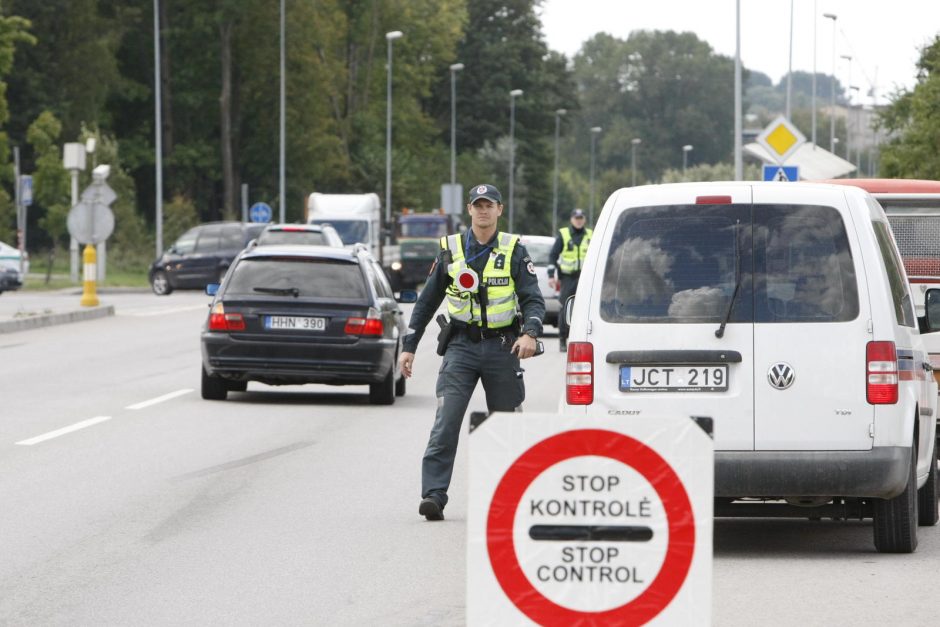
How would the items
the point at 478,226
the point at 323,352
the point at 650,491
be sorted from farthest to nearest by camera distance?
the point at 323,352 < the point at 478,226 < the point at 650,491

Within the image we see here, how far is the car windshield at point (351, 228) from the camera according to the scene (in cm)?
5631

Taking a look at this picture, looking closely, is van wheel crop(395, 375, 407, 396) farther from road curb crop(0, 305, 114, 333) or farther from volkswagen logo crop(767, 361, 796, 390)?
road curb crop(0, 305, 114, 333)

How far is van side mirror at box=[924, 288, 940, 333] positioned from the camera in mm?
10578

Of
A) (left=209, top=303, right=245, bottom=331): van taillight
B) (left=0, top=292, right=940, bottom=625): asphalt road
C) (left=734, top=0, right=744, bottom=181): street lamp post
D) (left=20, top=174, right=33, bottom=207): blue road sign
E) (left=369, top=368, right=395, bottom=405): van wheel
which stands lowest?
(left=0, top=292, right=940, bottom=625): asphalt road

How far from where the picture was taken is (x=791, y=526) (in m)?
10.8

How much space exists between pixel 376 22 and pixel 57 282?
4591 cm

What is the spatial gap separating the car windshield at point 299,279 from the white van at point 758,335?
31.1ft

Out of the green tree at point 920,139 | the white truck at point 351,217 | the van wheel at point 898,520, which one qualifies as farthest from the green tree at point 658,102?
the van wheel at point 898,520

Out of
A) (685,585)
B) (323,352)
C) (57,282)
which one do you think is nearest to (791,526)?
(685,585)

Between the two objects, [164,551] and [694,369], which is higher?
[694,369]

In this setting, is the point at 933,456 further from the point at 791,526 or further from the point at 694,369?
the point at 694,369

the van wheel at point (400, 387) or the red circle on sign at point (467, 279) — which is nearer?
the red circle on sign at point (467, 279)

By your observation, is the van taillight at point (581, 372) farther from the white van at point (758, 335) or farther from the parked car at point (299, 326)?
the parked car at point (299, 326)

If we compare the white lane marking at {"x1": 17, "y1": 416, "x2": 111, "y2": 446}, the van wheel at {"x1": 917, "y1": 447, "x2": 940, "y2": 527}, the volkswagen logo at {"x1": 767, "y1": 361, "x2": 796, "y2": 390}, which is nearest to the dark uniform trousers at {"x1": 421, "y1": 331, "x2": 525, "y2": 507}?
the volkswagen logo at {"x1": 767, "y1": 361, "x2": 796, "y2": 390}
